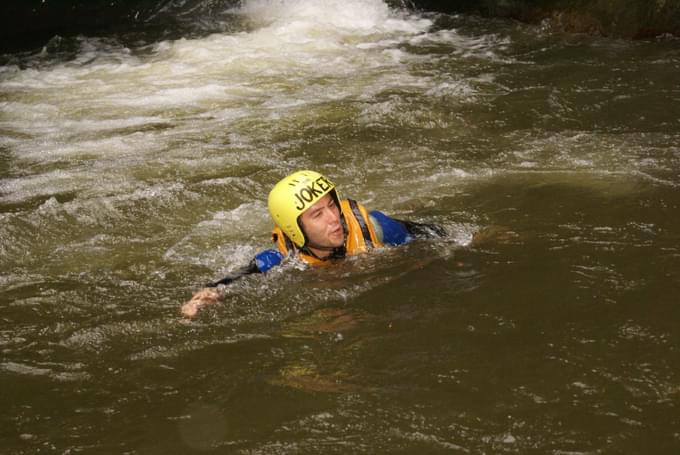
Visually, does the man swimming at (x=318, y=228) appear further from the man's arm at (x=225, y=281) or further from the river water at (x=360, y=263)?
the river water at (x=360, y=263)

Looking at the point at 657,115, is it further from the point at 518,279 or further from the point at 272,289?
the point at 272,289

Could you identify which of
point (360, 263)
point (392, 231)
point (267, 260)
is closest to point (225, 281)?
point (267, 260)

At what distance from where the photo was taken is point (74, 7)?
17797 millimetres

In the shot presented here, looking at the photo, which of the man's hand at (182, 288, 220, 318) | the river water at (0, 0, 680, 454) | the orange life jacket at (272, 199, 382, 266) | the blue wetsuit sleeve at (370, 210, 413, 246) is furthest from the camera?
the blue wetsuit sleeve at (370, 210, 413, 246)

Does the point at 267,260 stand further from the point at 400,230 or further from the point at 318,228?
the point at 400,230

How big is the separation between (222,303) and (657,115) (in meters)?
4.91

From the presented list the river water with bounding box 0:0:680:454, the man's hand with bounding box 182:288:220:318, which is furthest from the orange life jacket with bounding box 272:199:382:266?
the man's hand with bounding box 182:288:220:318

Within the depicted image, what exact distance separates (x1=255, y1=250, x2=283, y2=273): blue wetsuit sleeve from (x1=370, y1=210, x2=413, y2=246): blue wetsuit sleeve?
685 millimetres

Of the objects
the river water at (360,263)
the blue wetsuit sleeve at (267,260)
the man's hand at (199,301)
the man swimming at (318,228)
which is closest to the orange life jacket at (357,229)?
the man swimming at (318,228)

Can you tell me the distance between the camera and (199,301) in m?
4.73

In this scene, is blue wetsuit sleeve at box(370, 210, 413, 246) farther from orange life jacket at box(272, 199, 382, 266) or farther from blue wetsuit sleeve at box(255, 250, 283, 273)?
blue wetsuit sleeve at box(255, 250, 283, 273)

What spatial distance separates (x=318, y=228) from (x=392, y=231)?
0.53m

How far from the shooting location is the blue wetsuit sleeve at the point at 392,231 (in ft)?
17.3

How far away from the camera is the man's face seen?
504cm
